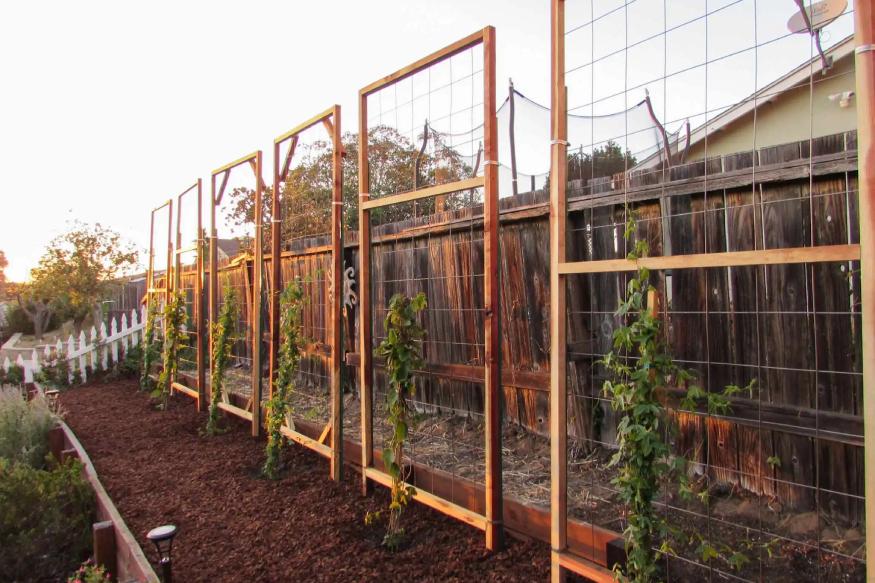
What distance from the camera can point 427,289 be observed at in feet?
16.0

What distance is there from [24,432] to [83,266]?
12629 mm

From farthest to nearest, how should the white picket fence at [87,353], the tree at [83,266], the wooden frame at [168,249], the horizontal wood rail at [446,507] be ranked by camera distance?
the tree at [83,266]
the white picket fence at [87,353]
the wooden frame at [168,249]
the horizontal wood rail at [446,507]

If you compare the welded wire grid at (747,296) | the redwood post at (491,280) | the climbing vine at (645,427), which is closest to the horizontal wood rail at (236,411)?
the redwood post at (491,280)

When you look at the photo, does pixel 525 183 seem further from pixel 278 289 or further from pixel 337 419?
pixel 337 419

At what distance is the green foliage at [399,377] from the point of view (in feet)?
10.6

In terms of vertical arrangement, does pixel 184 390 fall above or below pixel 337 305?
below

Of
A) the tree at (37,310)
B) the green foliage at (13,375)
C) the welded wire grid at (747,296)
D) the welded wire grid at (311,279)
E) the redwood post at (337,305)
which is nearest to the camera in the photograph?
the welded wire grid at (747,296)

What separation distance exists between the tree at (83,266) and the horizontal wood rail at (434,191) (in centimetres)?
1504

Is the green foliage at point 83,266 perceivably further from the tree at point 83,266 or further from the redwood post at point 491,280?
the redwood post at point 491,280

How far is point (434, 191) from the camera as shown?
10.5 ft

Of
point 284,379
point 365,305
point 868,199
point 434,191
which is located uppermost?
point 434,191

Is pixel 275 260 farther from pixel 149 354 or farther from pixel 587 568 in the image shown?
pixel 149 354

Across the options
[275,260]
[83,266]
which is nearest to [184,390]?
[275,260]

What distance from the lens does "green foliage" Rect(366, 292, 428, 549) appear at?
3232 mm
